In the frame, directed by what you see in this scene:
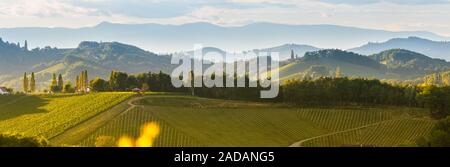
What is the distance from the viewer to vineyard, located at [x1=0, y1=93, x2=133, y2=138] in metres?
114

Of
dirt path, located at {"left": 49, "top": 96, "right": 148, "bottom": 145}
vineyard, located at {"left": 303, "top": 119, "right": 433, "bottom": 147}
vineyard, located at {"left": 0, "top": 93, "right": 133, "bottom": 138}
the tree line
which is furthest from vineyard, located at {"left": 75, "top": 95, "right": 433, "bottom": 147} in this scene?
the tree line

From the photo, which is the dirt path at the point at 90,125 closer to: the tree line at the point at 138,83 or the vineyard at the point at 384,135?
the tree line at the point at 138,83

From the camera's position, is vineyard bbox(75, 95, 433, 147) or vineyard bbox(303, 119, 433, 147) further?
vineyard bbox(303, 119, 433, 147)

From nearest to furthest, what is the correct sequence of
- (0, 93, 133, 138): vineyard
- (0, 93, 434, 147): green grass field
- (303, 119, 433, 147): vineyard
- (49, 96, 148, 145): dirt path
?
(49, 96, 148, 145): dirt path, (0, 93, 434, 147): green grass field, (303, 119, 433, 147): vineyard, (0, 93, 133, 138): vineyard

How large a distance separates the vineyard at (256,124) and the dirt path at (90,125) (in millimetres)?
1666

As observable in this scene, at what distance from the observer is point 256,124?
11875 centimetres

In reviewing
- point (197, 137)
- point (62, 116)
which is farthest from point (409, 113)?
point (62, 116)

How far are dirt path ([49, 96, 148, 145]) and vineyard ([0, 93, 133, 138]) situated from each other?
6.45ft

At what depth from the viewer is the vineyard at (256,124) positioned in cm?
10210

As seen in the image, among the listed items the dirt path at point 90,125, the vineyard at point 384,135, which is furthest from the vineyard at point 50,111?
the vineyard at point 384,135

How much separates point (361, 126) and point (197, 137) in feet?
137

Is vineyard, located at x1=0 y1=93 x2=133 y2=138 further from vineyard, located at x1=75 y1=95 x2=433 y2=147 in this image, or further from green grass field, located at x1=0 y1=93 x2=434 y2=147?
vineyard, located at x1=75 y1=95 x2=433 y2=147
